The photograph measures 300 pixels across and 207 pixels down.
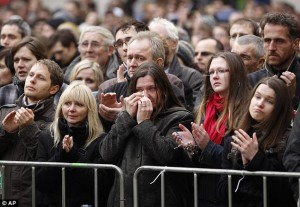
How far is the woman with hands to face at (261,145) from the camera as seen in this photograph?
30.7 ft

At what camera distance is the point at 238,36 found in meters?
12.6

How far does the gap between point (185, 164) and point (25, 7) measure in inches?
716

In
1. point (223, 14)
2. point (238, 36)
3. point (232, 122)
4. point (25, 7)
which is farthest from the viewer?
point (25, 7)

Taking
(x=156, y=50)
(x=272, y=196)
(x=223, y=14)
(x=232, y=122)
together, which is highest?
(x=223, y=14)

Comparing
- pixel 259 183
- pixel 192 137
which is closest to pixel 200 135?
pixel 192 137

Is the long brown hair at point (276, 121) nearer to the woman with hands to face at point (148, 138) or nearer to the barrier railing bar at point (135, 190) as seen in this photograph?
the woman with hands to face at point (148, 138)

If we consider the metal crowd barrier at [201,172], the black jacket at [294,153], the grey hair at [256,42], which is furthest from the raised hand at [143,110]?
the grey hair at [256,42]

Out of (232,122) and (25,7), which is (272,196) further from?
(25,7)

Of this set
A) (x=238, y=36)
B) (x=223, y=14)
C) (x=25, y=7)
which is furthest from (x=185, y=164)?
(x=25, y=7)

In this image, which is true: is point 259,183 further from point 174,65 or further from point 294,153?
point 174,65

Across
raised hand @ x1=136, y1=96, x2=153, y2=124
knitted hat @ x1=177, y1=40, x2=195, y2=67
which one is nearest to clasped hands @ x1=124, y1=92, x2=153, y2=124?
raised hand @ x1=136, y1=96, x2=153, y2=124

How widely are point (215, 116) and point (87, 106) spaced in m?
1.26

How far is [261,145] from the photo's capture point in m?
9.56

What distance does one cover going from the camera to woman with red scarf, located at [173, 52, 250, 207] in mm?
9984
